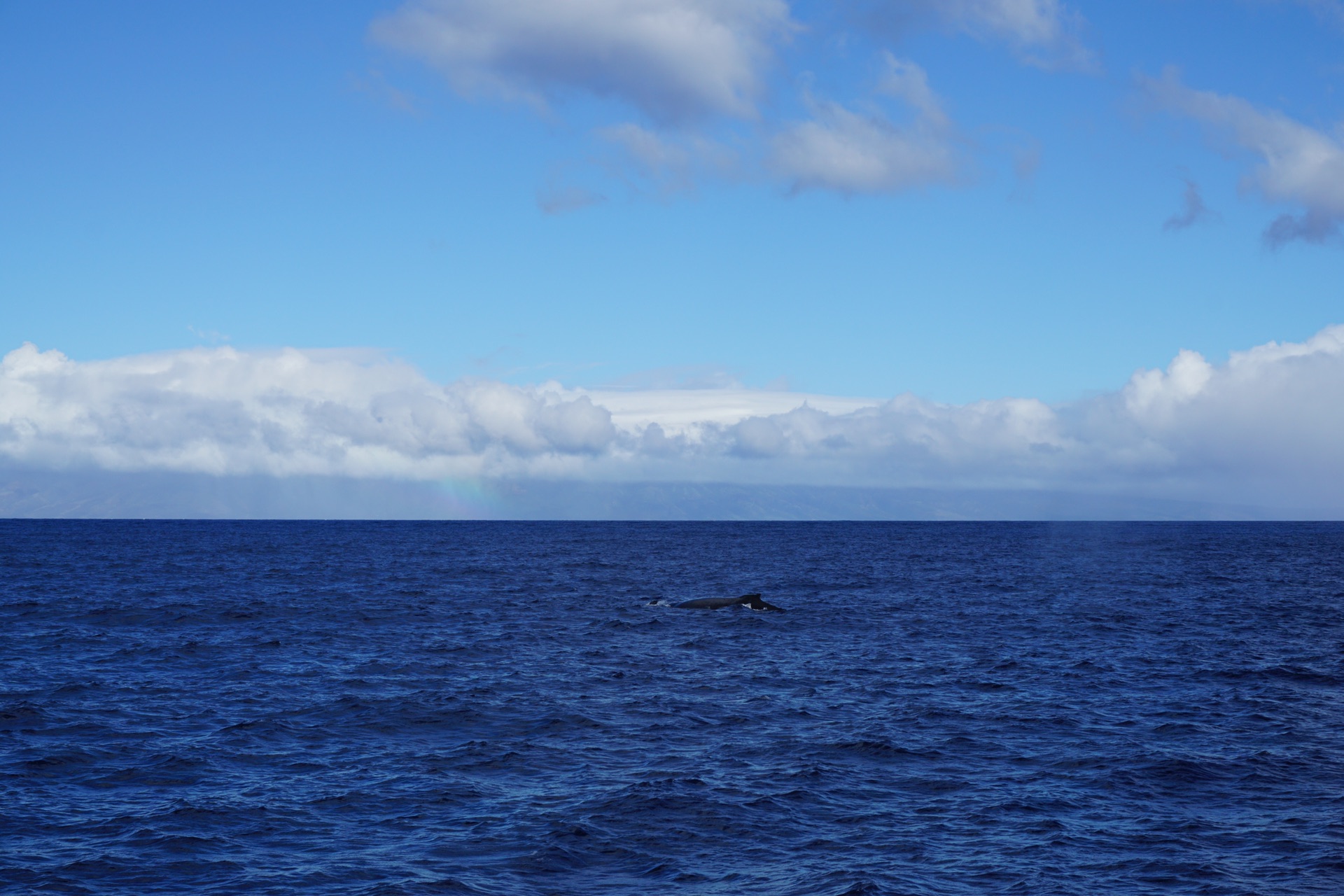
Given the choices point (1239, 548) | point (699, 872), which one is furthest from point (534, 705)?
point (1239, 548)

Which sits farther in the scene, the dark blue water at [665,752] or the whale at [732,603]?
the whale at [732,603]

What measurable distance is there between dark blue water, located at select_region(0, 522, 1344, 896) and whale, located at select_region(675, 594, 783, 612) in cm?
190

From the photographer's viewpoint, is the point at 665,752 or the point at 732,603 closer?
the point at 665,752

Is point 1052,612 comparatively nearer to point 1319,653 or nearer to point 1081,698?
point 1319,653

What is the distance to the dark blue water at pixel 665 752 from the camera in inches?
A: 847

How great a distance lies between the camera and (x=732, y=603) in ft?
232

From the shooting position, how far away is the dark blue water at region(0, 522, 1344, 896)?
70.6ft

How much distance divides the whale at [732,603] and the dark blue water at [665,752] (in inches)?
74.7

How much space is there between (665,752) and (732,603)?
40629mm

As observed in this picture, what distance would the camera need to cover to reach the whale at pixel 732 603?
69.7m

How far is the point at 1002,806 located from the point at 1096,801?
2.51m

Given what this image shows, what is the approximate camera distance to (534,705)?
3678 centimetres

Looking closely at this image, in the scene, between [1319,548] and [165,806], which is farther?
[1319,548]

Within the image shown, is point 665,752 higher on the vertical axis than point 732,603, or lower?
higher
